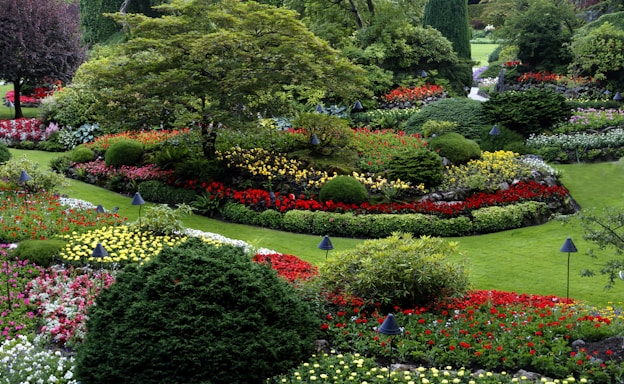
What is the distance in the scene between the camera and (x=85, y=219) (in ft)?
46.0

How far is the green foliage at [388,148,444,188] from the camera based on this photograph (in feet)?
53.1

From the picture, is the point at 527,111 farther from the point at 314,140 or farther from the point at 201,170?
the point at 201,170

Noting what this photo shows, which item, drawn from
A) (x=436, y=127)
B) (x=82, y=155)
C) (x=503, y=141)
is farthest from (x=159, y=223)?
(x=503, y=141)

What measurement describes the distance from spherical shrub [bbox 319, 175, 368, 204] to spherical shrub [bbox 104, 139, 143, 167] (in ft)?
20.7

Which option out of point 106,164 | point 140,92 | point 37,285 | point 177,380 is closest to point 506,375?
point 177,380

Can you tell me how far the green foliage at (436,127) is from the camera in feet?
63.5

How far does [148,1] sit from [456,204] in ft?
97.4

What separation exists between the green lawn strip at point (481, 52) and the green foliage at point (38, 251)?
41.6 meters

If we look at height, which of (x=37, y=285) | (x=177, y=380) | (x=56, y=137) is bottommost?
(x=56, y=137)

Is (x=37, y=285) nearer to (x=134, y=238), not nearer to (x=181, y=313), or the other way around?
(x=134, y=238)

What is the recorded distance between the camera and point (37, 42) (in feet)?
85.1

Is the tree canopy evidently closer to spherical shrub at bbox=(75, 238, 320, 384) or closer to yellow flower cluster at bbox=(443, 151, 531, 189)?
yellow flower cluster at bbox=(443, 151, 531, 189)

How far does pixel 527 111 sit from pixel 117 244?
42.7 ft

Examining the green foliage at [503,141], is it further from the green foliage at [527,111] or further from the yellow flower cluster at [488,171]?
the yellow flower cluster at [488,171]
